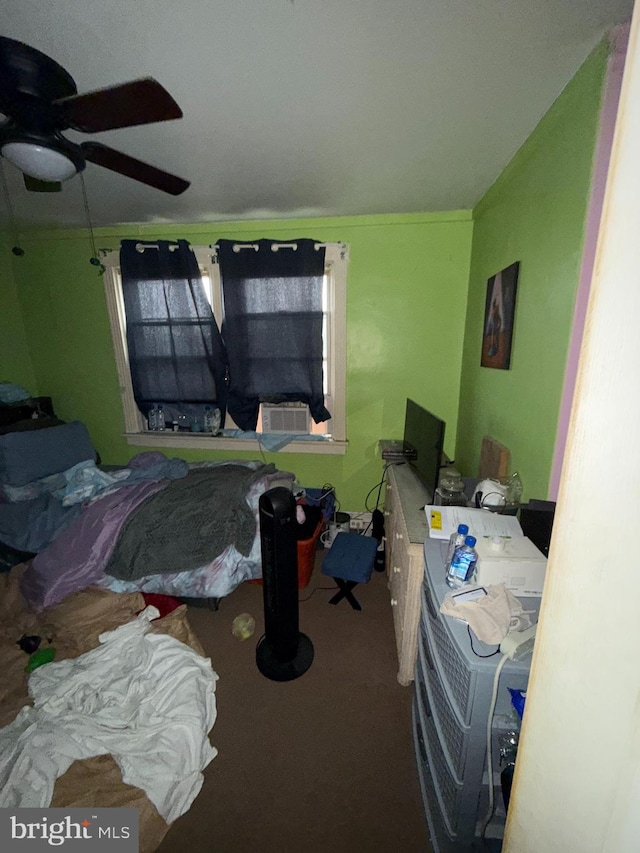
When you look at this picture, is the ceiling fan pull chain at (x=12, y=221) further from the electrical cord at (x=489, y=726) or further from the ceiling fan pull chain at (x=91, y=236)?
the electrical cord at (x=489, y=726)

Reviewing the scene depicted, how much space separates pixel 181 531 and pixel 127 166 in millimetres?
1918

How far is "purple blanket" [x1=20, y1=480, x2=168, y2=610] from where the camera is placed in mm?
1968

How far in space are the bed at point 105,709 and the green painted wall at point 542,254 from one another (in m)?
1.84

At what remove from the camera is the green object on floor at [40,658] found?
1.68 meters

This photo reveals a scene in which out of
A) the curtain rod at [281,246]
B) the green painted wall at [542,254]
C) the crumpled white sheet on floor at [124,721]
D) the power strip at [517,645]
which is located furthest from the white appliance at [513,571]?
the curtain rod at [281,246]

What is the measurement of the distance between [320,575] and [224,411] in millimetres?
1664

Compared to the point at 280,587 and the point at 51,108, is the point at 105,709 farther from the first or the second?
the point at 51,108

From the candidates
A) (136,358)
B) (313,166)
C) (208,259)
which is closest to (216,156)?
(313,166)

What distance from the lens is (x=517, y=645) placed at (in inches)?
35.9

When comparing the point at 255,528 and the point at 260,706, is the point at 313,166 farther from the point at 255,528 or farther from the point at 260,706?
the point at 260,706

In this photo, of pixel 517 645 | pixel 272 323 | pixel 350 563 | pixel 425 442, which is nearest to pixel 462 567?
pixel 517 645

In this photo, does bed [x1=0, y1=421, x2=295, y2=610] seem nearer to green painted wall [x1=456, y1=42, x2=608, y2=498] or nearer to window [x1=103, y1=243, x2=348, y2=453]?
window [x1=103, y1=243, x2=348, y2=453]

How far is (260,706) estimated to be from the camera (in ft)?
5.28

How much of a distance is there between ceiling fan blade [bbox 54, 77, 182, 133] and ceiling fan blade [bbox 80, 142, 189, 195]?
92 millimetres
